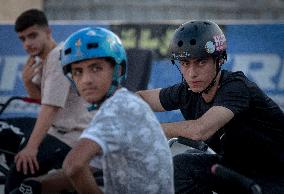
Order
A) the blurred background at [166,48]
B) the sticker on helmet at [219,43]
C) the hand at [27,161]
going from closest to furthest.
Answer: the sticker on helmet at [219,43], the hand at [27,161], the blurred background at [166,48]

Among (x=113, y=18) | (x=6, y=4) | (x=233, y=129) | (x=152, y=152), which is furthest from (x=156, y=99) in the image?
(x=113, y=18)

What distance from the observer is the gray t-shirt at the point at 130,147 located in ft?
9.95

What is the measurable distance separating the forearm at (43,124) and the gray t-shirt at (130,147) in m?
1.85

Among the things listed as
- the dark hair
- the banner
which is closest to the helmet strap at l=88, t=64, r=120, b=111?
the dark hair

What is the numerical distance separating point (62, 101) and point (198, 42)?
1.18 m

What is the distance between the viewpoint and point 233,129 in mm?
4223

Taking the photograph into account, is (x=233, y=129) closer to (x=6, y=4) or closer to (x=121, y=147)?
(x=121, y=147)

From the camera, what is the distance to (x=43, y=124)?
5.02m

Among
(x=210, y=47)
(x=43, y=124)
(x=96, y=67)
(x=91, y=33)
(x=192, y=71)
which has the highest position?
(x=91, y=33)

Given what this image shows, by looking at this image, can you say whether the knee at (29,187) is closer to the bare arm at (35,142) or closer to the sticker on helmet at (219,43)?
the bare arm at (35,142)

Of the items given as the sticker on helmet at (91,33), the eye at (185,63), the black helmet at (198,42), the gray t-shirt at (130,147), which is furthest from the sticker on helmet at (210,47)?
the gray t-shirt at (130,147)

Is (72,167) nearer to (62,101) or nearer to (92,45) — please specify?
(92,45)

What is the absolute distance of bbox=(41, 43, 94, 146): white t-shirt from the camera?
518 cm

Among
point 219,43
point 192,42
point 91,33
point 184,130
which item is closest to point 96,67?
point 91,33
